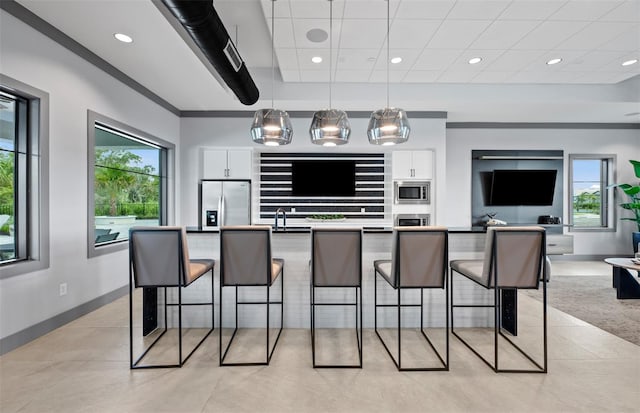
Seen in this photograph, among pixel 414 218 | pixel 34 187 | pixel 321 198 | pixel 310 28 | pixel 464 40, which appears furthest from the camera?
pixel 321 198

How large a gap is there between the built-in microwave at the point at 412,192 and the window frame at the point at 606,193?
10.9 ft

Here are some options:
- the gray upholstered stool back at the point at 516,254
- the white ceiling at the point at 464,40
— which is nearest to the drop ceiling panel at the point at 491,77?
the white ceiling at the point at 464,40

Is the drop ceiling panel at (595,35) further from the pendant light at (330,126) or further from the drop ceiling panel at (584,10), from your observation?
the pendant light at (330,126)

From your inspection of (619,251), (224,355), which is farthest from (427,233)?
(619,251)

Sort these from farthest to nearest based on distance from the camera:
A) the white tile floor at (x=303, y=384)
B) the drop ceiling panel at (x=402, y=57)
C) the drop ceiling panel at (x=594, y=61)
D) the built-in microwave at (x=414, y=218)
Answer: the built-in microwave at (x=414, y=218) → the drop ceiling panel at (x=594, y=61) → the drop ceiling panel at (x=402, y=57) → the white tile floor at (x=303, y=384)

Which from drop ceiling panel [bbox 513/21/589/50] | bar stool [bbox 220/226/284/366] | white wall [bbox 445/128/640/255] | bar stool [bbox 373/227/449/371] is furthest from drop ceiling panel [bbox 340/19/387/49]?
white wall [bbox 445/128/640/255]

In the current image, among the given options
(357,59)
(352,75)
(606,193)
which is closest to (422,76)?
(352,75)

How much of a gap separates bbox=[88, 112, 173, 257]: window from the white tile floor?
1501 mm

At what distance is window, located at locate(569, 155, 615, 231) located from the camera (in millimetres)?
6414

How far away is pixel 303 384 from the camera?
6.59 ft

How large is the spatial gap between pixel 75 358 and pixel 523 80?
20.3ft

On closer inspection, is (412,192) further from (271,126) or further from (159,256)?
(159,256)

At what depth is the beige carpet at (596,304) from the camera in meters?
2.99

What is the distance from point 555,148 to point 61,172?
320 inches
